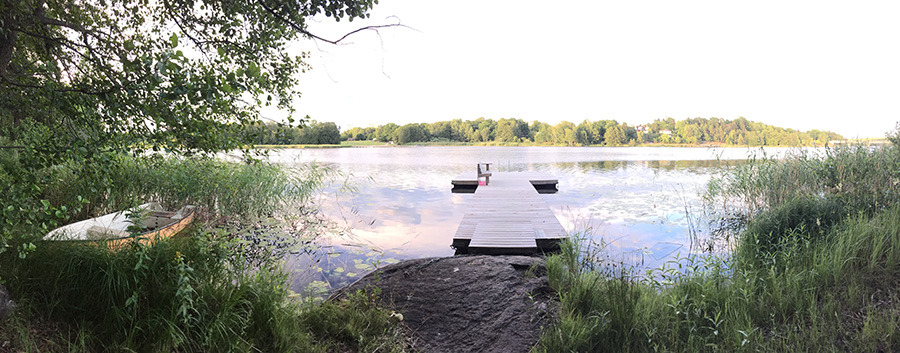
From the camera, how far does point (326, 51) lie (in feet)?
11.6

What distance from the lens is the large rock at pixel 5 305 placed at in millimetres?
2201

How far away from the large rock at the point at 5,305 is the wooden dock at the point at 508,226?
4.30 m

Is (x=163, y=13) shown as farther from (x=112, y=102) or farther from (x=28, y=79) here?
(x=112, y=102)

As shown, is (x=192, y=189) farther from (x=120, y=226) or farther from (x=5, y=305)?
(x=5, y=305)

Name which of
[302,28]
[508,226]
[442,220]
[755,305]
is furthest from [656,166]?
[302,28]

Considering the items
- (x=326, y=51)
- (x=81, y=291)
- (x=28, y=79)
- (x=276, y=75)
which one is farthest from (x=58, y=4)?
(x=81, y=291)

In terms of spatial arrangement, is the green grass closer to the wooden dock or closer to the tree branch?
the tree branch

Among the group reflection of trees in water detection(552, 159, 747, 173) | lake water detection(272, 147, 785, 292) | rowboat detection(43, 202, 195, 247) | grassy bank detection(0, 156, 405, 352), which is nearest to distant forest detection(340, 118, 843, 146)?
reflection of trees in water detection(552, 159, 747, 173)

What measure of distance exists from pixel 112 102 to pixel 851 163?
8.72 m

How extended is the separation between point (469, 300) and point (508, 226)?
3134 mm

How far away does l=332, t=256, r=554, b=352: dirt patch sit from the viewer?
294 cm

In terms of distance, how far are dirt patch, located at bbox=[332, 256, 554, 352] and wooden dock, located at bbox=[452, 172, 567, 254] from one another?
99cm

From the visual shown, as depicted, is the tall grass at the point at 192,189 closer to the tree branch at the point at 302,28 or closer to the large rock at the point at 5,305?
the tree branch at the point at 302,28

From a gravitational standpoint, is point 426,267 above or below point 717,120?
below
